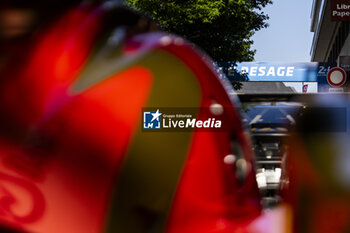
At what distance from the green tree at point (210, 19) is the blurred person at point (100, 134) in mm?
20330

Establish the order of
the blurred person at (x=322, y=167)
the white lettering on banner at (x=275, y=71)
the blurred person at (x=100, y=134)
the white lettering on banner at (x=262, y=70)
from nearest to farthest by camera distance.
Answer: the blurred person at (x=100, y=134) → the blurred person at (x=322, y=167) → the white lettering on banner at (x=262, y=70) → the white lettering on banner at (x=275, y=71)

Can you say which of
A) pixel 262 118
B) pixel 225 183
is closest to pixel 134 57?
pixel 225 183

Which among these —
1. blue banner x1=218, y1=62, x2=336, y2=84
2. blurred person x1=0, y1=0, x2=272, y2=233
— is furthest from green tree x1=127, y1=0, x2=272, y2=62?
blurred person x1=0, y1=0, x2=272, y2=233

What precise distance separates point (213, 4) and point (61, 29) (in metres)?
22.2

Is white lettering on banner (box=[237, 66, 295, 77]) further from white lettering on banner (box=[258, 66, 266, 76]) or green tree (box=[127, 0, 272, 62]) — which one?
green tree (box=[127, 0, 272, 62])

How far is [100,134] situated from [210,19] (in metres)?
22.3

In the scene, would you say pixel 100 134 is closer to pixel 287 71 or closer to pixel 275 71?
pixel 287 71

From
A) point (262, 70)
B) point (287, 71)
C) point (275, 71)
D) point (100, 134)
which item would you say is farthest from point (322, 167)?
point (275, 71)

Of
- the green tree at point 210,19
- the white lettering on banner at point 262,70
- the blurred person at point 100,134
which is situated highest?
the white lettering on banner at point 262,70

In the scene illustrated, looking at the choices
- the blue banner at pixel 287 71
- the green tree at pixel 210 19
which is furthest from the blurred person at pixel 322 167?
the blue banner at pixel 287 71

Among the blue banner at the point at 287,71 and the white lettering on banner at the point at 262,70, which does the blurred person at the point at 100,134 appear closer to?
the blue banner at the point at 287,71

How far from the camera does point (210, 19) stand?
2369 cm

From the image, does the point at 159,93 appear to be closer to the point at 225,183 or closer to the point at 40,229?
the point at 225,183

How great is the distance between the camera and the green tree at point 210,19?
76.9ft
